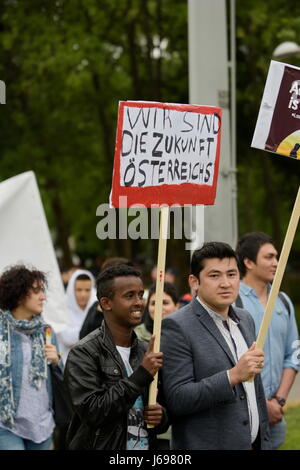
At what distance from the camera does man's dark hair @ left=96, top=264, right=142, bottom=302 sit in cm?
497

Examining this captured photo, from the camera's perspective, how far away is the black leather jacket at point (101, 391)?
15.0 feet

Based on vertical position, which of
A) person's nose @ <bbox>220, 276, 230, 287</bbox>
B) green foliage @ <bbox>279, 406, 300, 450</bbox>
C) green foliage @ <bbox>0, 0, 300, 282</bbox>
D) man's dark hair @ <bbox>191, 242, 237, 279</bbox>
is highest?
green foliage @ <bbox>0, 0, 300, 282</bbox>

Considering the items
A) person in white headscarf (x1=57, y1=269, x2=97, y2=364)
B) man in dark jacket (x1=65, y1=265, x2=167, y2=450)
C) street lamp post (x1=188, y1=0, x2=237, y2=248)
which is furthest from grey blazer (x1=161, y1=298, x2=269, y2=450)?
person in white headscarf (x1=57, y1=269, x2=97, y2=364)

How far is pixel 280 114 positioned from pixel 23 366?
2.48 metres

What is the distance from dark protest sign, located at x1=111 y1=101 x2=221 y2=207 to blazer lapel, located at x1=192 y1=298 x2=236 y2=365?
61cm

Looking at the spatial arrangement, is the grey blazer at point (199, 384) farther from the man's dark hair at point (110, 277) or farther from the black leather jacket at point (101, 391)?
the man's dark hair at point (110, 277)

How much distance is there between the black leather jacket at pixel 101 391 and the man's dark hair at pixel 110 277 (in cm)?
21

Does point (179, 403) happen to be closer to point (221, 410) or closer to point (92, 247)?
point (221, 410)

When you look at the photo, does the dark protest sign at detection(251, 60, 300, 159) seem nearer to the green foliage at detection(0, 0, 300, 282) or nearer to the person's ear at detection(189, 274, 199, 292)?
the person's ear at detection(189, 274, 199, 292)

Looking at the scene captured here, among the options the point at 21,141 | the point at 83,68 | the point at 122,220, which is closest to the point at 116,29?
the point at 83,68

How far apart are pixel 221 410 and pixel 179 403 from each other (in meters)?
0.23

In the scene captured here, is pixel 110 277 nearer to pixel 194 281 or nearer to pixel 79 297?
pixel 194 281

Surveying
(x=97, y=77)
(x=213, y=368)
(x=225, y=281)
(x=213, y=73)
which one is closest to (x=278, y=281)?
(x=225, y=281)

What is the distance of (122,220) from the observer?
7.15 m
